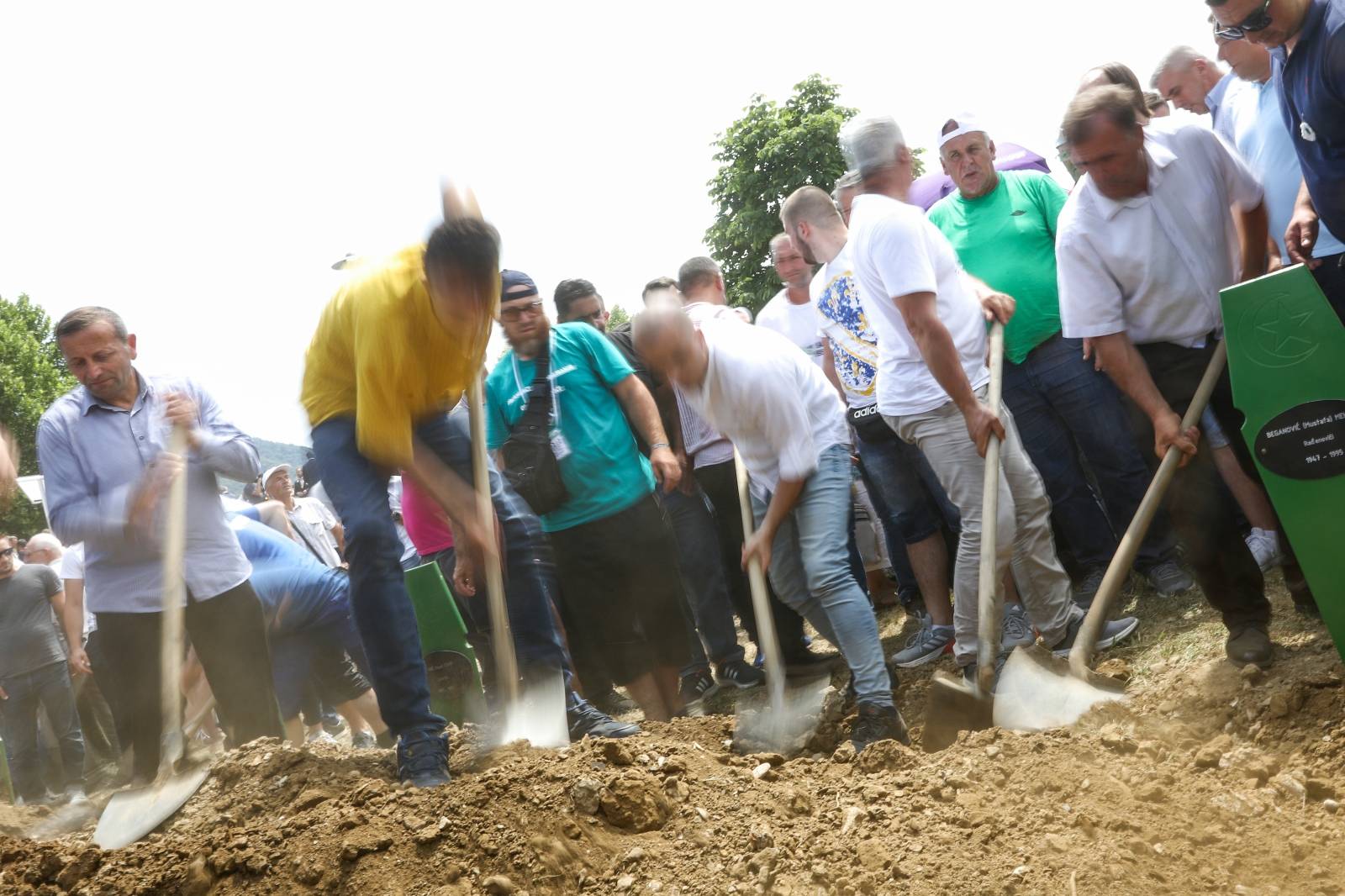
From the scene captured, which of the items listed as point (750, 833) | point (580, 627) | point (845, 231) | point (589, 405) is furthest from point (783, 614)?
point (750, 833)

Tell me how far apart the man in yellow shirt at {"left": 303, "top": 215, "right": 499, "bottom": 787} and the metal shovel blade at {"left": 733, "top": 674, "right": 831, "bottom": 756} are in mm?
1007

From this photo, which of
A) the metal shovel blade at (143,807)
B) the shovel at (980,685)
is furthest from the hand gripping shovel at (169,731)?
the shovel at (980,685)

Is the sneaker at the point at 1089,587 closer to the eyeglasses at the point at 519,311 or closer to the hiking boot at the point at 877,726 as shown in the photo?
the hiking boot at the point at 877,726

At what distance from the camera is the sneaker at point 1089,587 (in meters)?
4.52

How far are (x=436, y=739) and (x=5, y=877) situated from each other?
1227 mm

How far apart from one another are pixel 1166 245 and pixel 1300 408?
806 millimetres

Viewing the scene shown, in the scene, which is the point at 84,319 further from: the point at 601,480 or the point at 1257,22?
the point at 1257,22

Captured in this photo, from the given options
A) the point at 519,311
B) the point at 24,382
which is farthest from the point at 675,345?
the point at 24,382

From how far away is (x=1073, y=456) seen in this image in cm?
460

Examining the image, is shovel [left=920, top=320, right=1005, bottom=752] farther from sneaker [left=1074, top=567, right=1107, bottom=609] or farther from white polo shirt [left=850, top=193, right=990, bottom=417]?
sneaker [left=1074, top=567, right=1107, bottom=609]

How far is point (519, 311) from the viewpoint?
14.5ft

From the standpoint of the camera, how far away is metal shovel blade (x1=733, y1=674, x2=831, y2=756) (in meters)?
3.68

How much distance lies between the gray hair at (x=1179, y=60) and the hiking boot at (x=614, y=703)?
366 centimetres

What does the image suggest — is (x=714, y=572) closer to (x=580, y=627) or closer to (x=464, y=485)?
(x=580, y=627)
